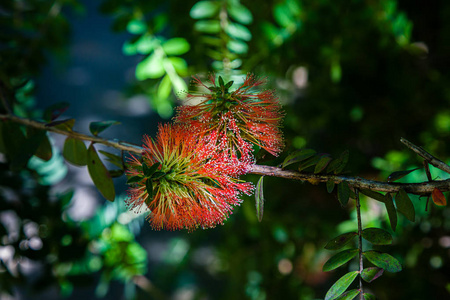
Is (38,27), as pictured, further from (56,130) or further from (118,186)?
(118,186)

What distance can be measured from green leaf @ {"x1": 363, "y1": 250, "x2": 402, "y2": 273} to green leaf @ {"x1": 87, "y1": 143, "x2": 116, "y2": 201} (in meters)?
0.39

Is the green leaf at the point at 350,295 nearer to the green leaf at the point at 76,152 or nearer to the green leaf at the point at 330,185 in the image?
the green leaf at the point at 330,185

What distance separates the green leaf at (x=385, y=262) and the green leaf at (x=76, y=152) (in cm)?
48

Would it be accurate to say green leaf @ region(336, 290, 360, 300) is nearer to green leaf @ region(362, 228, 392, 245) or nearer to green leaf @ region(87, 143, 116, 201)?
green leaf @ region(362, 228, 392, 245)

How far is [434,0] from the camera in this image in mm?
1150

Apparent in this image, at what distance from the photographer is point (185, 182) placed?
0.49m

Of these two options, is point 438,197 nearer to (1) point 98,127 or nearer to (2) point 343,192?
(2) point 343,192

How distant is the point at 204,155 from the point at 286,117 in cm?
70

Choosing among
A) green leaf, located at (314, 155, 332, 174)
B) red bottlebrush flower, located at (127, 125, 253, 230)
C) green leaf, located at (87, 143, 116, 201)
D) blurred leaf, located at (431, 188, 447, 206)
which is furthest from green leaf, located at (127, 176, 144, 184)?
blurred leaf, located at (431, 188, 447, 206)

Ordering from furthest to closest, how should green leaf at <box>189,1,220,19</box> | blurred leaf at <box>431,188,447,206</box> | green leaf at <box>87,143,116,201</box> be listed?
green leaf at <box>189,1,220,19</box> → green leaf at <box>87,143,116,201</box> → blurred leaf at <box>431,188,447,206</box>

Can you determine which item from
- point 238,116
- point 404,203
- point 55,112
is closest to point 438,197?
point 404,203

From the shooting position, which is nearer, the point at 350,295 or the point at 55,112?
the point at 350,295

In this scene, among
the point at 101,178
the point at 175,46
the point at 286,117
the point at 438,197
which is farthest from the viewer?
the point at 286,117

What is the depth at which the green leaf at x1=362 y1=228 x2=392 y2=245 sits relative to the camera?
1.44 ft
